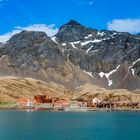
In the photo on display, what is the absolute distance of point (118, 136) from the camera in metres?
102

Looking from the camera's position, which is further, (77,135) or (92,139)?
(77,135)

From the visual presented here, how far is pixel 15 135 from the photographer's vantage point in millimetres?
98250

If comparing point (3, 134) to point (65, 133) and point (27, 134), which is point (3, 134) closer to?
point (27, 134)

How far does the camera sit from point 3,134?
100875mm

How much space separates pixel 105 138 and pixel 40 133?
17.7 metres

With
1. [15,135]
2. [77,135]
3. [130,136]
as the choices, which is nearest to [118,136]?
[130,136]

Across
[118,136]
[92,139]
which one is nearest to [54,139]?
[92,139]

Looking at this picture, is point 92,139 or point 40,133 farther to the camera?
point 40,133

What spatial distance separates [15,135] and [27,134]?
4258 millimetres

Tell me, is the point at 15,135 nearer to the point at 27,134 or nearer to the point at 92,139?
the point at 27,134

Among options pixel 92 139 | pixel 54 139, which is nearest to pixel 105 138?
pixel 92 139

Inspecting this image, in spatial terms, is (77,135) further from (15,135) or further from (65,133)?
(15,135)

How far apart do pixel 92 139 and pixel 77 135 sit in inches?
330

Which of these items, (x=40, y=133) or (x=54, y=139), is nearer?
(x=54, y=139)
